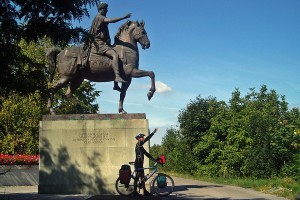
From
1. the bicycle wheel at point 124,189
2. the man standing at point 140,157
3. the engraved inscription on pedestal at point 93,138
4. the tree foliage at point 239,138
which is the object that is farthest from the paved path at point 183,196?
the tree foliage at point 239,138

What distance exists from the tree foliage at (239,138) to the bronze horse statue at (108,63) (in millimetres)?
12426

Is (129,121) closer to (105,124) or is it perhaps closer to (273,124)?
(105,124)

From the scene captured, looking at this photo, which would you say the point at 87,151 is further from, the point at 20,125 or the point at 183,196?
the point at 20,125

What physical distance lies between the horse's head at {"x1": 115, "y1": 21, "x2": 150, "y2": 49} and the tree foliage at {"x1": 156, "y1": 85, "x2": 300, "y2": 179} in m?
12.4

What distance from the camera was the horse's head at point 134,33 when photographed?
1322 cm

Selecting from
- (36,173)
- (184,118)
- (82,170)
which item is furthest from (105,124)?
(184,118)

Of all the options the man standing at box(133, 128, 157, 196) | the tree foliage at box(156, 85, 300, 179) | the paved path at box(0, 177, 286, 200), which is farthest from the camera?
the tree foliage at box(156, 85, 300, 179)

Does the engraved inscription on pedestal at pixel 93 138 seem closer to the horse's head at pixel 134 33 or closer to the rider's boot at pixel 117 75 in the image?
the rider's boot at pixel 117 75

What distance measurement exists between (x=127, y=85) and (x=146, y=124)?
1.53 metres

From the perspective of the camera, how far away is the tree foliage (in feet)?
76.4

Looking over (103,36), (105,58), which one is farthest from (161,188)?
(103,36)

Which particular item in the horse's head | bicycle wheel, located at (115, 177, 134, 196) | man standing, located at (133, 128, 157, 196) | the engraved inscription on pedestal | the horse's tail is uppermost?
the horse's head

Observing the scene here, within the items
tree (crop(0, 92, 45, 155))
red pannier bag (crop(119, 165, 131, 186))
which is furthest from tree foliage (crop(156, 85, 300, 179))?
red pannier bag (crop(119, 165, 131, 186))

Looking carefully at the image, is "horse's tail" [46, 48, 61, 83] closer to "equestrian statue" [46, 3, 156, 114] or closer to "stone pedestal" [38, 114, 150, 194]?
"equestrian statue" [46, 3, 156, 114]
